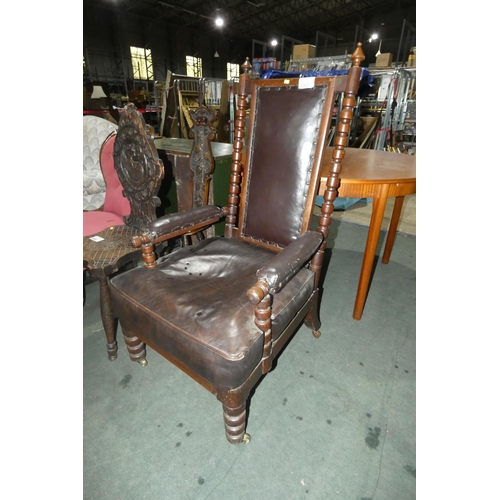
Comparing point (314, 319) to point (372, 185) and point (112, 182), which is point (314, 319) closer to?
point (372, 185)

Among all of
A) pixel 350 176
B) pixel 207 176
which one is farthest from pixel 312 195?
pixel 207 176

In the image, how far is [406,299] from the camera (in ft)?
7.30

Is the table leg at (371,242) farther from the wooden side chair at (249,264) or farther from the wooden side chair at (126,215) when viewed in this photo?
the wooden side chair at (126,215)

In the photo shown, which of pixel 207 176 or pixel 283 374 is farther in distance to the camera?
pixel 207 176

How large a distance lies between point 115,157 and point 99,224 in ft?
1.45

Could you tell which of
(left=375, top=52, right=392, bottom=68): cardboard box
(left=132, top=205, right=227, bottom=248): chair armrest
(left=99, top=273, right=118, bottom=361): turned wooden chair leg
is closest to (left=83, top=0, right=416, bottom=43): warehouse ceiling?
(left=375, top=52, right=392, bottom=68): cardboard box

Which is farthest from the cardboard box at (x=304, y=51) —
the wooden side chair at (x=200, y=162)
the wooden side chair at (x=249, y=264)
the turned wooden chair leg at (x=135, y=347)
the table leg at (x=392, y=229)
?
the turned wooden chair leg at (x=135, y=347)

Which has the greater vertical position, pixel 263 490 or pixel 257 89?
pixel 257 89

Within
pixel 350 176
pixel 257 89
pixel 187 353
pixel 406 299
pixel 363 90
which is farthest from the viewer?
pixel 363 90

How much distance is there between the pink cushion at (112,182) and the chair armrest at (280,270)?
1.29 meters

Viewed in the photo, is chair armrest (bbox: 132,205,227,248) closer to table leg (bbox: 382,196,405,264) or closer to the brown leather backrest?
the brown leather backrest

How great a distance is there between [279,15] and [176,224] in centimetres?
1663

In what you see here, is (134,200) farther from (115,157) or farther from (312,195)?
(312,195)

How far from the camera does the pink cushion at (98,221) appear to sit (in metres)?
1.81
